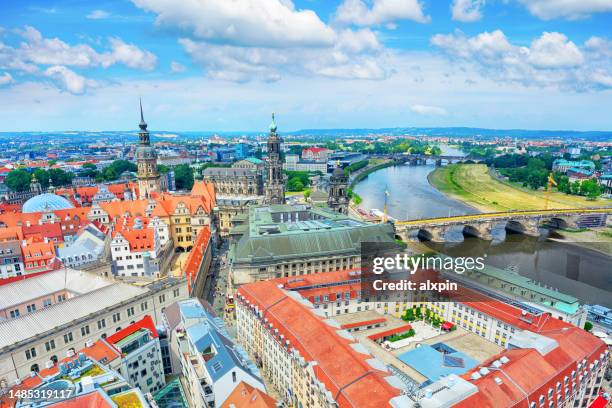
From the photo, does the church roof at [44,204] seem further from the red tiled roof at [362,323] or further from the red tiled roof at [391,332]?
the red tiled roof at [391,332]

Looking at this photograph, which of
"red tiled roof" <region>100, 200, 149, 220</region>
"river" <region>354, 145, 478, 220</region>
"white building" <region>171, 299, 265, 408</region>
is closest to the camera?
"white building" <region>171, 299, 265, 408</region>

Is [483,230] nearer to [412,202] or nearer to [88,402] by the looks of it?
[412,202]

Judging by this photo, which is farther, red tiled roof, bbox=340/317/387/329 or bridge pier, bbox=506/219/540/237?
bridge pier, bbox=506/219/540/237

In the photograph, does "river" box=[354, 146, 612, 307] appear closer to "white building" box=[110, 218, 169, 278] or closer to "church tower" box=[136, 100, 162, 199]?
"white building" box=[110, 218, 169, 278]

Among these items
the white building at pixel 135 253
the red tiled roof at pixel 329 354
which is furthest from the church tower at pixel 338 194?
the red tiled roof at pixel 329 354

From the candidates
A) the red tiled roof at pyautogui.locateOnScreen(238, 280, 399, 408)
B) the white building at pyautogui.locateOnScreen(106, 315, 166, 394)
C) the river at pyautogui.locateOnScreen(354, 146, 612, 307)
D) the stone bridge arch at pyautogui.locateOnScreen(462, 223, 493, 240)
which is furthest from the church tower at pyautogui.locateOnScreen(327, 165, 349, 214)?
the white building at pyautogui.locateOnScreen(106, 315, 166, 394)

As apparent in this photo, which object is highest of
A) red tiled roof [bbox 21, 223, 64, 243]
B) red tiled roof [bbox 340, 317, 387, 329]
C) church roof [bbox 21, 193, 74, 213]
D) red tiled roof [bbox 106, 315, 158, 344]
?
church roof [bbox 21, 193, 74, 213]
